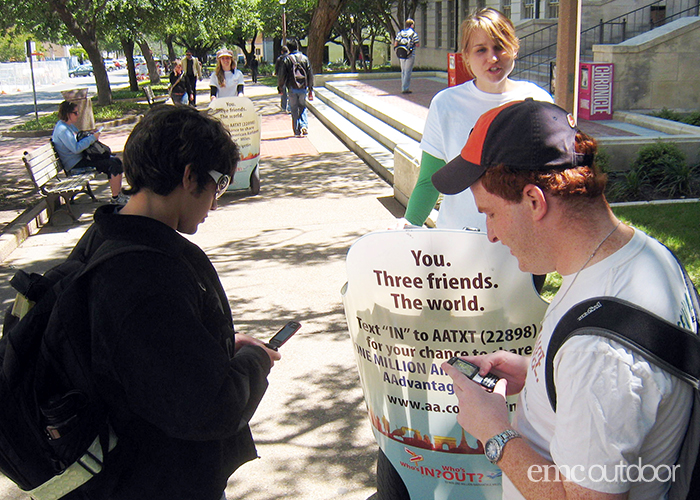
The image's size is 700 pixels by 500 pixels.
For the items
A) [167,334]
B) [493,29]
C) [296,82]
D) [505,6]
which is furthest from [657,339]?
[505,6]

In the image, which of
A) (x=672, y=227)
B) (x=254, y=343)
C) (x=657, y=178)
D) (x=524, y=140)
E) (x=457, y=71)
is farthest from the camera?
(x=457, y=71)

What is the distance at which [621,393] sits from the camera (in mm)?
1195

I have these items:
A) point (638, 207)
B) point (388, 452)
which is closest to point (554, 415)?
point (388, 452)

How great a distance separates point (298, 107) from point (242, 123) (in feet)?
19.0

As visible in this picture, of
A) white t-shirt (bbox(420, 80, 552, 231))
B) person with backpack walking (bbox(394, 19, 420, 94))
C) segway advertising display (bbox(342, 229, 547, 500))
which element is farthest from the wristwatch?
person with backpack walking (bbox(394, 19, 420, 94))

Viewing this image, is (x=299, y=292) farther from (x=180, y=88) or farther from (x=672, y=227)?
(x=180, y=88)

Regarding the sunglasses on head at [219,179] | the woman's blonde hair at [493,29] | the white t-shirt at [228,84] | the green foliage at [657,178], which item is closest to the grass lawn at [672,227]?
the green foliage at [657,178]

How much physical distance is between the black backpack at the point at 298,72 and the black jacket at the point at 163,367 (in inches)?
512

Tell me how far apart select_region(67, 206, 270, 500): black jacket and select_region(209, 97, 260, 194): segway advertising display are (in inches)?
286

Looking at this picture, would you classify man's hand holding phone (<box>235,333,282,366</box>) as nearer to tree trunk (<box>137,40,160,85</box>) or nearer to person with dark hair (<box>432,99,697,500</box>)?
person with dark hair (<box>432,99,697,500</box>)

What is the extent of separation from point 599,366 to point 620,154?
7812 mm

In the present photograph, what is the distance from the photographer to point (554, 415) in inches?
56.4

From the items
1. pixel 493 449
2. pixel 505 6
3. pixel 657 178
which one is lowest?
pixel 657 178

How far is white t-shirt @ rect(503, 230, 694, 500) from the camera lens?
1199 millimetres
